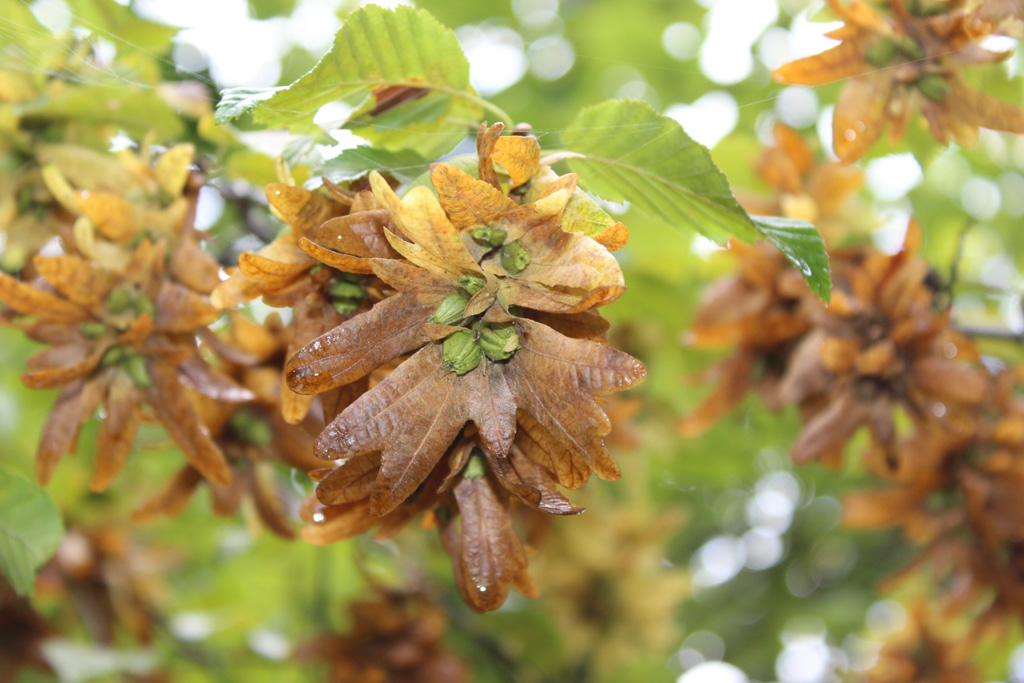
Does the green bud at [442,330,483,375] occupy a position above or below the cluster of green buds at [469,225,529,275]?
below

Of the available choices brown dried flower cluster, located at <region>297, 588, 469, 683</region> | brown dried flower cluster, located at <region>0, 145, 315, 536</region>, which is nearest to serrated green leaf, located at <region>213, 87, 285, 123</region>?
brown dried flower cluster, located at <region>0, 145, 315, 536</region>

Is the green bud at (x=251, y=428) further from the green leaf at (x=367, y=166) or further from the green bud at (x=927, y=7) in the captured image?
the green bud at (x=927, y=7)

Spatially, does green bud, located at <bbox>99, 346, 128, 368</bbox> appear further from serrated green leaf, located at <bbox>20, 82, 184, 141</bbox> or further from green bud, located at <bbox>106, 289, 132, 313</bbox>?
serrated green leaf, located at <bbox>20, 82, 184, 141</bbox>

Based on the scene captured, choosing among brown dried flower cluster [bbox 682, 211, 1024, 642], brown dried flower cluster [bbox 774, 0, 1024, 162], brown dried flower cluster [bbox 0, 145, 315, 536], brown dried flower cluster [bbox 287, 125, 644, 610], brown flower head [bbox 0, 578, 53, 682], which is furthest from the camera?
brown flower head [bbox 0, 578, 53, 682]

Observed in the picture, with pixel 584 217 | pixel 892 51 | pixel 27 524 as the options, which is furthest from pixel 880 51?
pixel 27 524

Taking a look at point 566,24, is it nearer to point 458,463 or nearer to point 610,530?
point 610,530

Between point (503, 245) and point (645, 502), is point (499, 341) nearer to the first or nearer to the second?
point (503, 245)
